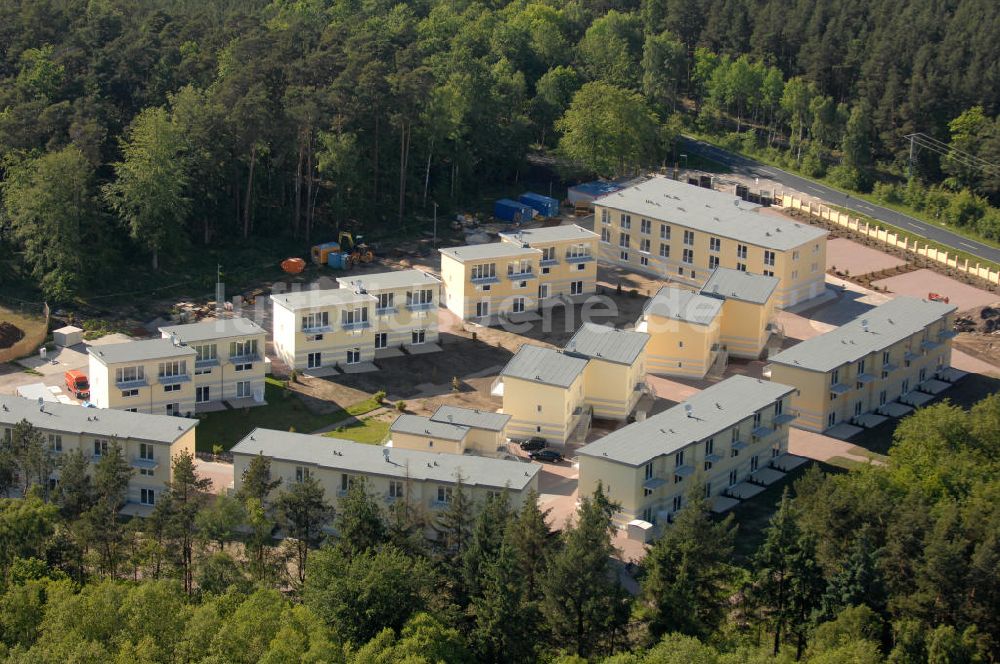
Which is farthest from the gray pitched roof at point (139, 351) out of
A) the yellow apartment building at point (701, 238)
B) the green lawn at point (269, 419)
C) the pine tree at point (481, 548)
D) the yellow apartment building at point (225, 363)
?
the yellow apartment building at point (701, 238)

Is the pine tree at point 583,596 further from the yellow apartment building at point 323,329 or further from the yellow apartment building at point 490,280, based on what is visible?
the yellow apartment building at point 490,280

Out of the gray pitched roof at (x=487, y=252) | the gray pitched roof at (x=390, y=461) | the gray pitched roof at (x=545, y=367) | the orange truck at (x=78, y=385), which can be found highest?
the gray pitched roof at (x=487, y=252)

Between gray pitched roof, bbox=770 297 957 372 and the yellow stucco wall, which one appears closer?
gray pitched roof, bbox=770 297 957 372

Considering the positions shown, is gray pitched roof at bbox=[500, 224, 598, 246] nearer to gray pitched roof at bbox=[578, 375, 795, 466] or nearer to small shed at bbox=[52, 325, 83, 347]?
gray pitched roof at bbox=[578, 375, 795, 466]

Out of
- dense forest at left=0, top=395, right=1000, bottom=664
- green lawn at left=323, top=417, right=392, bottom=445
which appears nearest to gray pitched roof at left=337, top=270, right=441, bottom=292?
green lawn at left=323, top=417, right=392, bottom=445

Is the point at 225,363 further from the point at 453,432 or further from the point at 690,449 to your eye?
the point at 690,449

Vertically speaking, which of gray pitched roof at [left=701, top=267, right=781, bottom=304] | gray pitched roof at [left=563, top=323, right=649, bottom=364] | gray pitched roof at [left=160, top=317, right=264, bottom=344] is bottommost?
gray pitched roof at [left=563, top=323, right=649, bottom=364]
